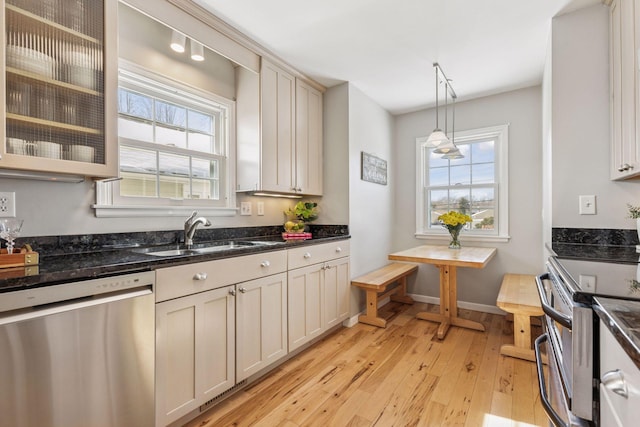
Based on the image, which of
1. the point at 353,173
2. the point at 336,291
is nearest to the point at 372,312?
the point at 336,291

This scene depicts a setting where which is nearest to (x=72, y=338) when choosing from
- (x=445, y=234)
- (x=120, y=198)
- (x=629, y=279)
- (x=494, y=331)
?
(x=120, y=198)

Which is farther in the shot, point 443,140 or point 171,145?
point 443,140

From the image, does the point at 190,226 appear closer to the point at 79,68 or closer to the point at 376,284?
the point at 79,68

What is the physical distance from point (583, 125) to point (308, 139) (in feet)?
7.10

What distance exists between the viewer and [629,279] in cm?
103

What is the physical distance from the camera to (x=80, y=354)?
3.88 feet

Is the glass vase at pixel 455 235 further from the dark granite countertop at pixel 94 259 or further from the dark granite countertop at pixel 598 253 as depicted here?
the dark granite countertop at pixel 94 259

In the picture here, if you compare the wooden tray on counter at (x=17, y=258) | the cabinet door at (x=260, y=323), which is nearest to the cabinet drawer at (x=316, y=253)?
the cabinet door at (x=260, y=323)

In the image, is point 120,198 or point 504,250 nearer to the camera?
point 120,198

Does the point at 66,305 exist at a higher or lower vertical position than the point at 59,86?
lower

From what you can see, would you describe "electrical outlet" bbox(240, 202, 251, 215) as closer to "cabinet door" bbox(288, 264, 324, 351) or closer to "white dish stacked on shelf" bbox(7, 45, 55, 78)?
"cabinet door" bbox(288, 264, 324, 351)

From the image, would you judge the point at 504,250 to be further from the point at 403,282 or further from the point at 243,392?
the point at 243,392

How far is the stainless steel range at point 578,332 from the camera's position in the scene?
0.84 metres

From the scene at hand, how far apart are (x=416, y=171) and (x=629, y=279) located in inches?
122
